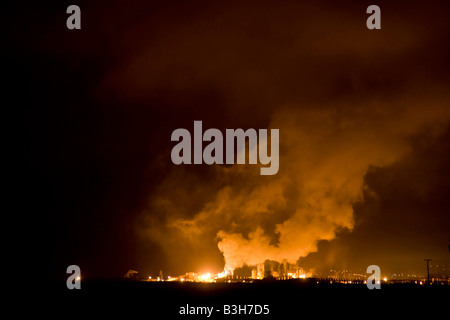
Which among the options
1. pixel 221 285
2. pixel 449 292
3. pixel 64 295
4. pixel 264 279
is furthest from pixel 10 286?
pixel 449 292

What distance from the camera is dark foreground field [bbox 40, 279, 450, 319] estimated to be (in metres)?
75.8
